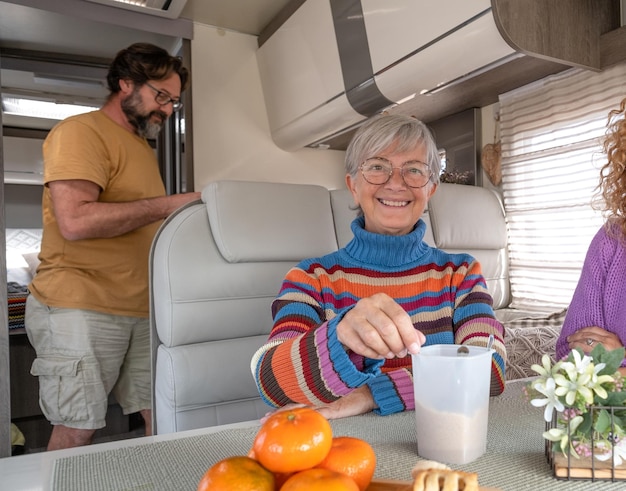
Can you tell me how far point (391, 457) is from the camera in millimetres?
645

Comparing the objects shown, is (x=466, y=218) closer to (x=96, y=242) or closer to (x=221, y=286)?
(x=221, y=286)

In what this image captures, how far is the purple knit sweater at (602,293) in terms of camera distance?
123cm

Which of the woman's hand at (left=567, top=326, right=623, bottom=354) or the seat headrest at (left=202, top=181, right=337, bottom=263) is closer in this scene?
the woman's hand at (left=567, top=326, right=623, bottom=354)

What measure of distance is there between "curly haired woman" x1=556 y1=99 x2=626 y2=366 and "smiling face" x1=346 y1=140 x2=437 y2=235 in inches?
17.0

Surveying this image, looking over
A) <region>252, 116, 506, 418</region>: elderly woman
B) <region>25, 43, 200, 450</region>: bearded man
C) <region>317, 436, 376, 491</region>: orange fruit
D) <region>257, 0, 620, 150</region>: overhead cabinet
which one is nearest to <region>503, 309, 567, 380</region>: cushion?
<region>252, 116, 506, 418</region>: elderly woman

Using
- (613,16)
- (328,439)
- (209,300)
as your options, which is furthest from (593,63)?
(328,439)

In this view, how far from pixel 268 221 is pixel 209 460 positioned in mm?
981

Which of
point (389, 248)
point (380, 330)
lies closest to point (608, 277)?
point (389, 248)

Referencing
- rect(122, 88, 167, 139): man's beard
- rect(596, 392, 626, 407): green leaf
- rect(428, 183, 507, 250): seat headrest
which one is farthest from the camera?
rect(428, 183, 507, 250): seat headrest

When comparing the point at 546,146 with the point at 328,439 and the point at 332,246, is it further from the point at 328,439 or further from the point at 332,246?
the point at 328,439

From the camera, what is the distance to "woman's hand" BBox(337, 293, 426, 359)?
63cm

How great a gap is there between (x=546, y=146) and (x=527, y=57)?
22.9 inches

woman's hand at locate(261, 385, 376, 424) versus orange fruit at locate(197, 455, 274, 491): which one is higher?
orange fruit at locate(197, 455, 274, 491)

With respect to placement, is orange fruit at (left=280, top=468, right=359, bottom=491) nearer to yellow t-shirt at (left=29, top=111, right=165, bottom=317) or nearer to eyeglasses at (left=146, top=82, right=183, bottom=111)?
yellow t-shirt at (left=29, top=111, right=165, bottom=317)
